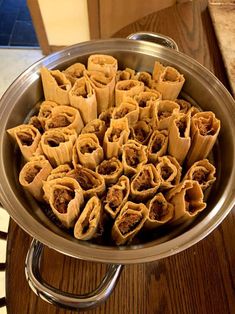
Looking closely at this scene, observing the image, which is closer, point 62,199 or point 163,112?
point 62,199

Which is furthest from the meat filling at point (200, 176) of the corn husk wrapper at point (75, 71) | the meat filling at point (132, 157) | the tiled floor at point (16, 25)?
the tiled floor at point (16, 25)

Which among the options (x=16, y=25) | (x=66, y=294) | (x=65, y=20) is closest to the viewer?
(x=66, y=294)

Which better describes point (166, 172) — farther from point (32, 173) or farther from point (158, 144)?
point (32, 173)

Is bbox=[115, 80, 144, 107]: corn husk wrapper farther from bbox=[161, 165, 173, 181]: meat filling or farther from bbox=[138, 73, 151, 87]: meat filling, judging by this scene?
bbox=[161, 165, 173, 181]: meat filling

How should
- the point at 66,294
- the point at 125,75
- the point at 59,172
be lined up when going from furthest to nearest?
the point at 125,75 → the point at 59,172 → the point at 66,294

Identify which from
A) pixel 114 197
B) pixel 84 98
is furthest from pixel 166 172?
pixel 84 98

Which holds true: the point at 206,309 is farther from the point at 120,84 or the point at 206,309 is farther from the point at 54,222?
the point at 120,84

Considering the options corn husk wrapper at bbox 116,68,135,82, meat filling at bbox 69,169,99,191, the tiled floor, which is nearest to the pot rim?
meat filling at bbox 69,169,99,191
